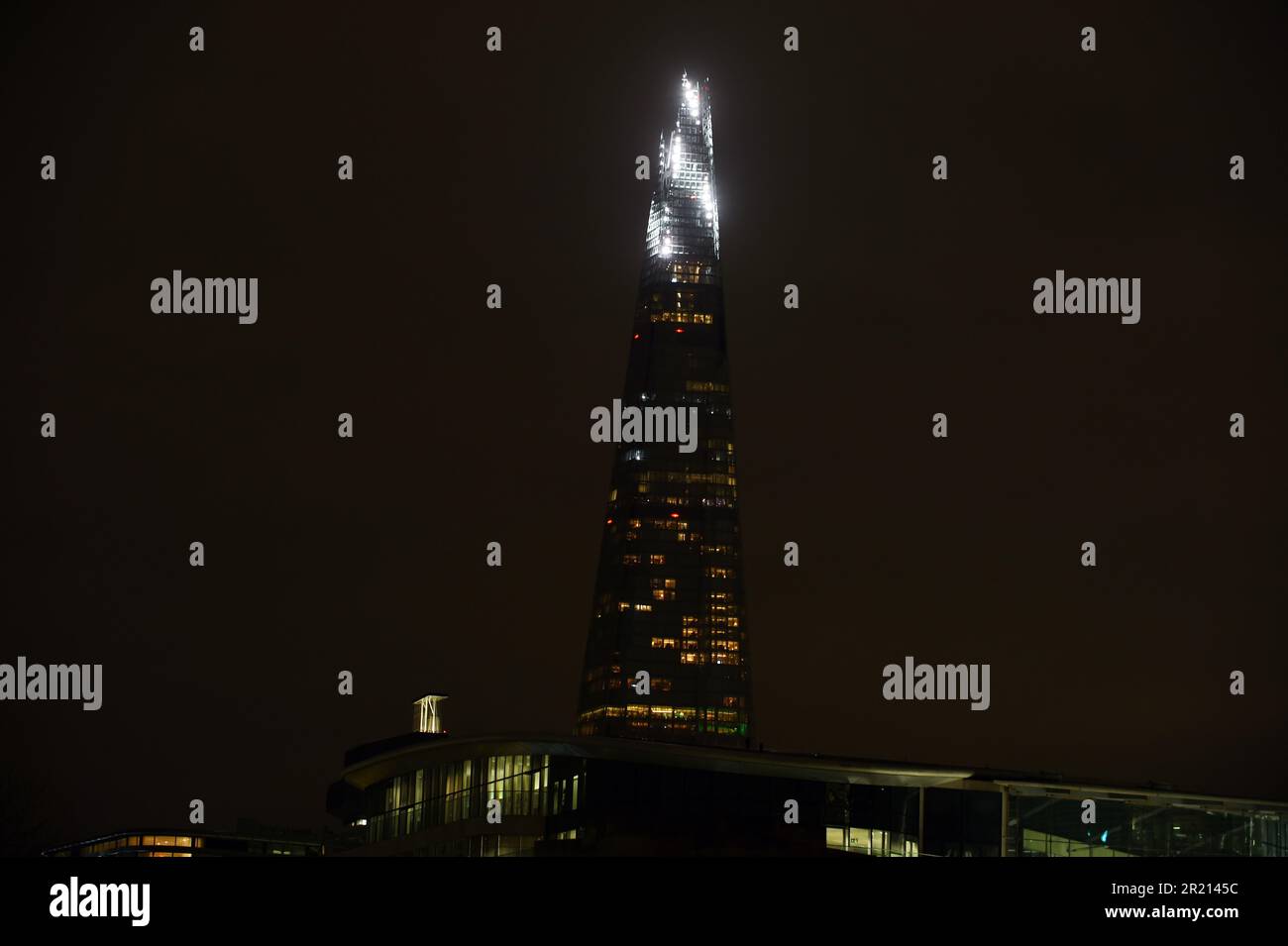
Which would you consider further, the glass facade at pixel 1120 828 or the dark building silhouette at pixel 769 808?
the dark building silhouette at pixel 769 808

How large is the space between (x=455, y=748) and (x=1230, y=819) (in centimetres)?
3229

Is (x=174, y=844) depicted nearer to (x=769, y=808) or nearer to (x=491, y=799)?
(x=491, y=799)

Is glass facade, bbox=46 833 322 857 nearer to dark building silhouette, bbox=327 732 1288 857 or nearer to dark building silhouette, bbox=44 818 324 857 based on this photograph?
dark building silhouette, bbox=44 818 324 857

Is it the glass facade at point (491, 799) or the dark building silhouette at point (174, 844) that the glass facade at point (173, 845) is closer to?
the dark building silhouette at point (174, 844)

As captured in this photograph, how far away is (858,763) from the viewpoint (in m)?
71.2

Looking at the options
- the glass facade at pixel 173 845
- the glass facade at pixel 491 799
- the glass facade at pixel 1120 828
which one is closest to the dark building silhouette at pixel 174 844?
the glass facade at pixel 173 845

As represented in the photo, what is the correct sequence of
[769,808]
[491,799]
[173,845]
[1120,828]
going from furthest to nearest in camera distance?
[173,845] < [491,799] < [769,808] < [1120,828]

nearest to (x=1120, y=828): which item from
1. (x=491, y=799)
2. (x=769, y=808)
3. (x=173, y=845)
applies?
(x=769, y=808)

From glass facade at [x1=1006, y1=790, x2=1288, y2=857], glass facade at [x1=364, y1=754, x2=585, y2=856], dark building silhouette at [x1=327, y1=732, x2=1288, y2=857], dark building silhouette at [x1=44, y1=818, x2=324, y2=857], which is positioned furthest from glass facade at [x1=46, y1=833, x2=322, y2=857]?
glass facade at [x1=1006, y1=790, x2=1288, y2=857]

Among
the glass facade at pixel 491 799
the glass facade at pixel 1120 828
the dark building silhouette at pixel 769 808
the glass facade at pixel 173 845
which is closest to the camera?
the glass facade at pixel 1120 828

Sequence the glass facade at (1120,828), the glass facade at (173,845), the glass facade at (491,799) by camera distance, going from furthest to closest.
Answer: the glass facade at (173,845) < the glass facade at (491,799) < the glass facade at (1120,828)
